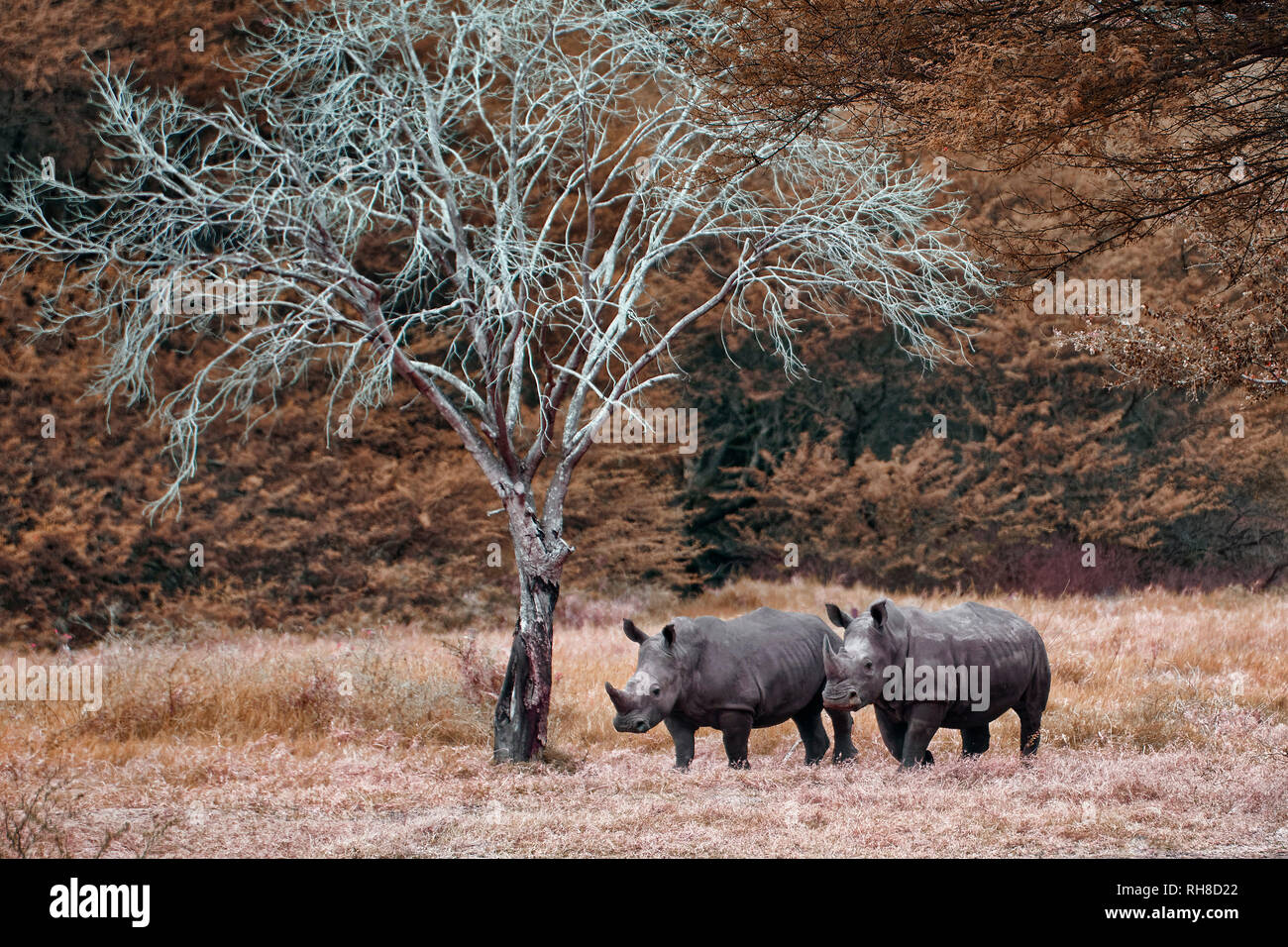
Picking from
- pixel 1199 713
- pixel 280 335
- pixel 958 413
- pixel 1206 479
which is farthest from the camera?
pixel 958 413

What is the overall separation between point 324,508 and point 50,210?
655 centimetres

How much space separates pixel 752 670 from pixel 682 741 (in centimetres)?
76

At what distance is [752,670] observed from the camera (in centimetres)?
920

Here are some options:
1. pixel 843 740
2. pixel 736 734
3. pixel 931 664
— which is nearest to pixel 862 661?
pixel 931 664

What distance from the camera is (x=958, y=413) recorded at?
89.2 feet

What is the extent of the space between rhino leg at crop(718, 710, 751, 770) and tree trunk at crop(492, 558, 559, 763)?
150cm

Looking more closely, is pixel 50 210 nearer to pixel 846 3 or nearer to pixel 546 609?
pixel 546 609

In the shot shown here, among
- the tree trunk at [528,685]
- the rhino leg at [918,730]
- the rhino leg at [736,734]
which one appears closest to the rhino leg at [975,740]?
the rhino leg at [918,730]

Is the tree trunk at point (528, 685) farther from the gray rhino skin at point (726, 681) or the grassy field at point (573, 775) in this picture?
the gray rhino skin at point (726, 681)

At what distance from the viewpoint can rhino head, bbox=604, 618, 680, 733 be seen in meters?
8.64

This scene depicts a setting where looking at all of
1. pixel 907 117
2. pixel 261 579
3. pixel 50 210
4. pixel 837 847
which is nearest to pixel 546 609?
pixel 837 847

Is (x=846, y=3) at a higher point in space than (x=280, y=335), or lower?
higher

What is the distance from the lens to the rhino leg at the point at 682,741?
9254 mm

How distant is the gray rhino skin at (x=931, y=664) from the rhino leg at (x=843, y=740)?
1.88 ft
